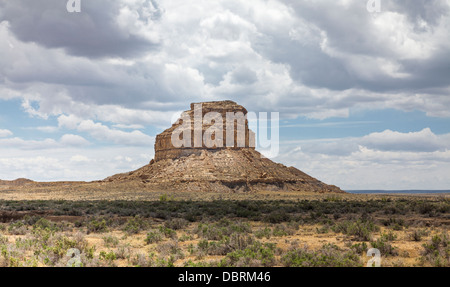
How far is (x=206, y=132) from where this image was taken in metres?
95.2

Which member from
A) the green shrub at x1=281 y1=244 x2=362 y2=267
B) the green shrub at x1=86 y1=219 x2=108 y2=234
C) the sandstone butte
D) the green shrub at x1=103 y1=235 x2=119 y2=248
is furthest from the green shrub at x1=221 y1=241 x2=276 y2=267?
A: the sandstone butte

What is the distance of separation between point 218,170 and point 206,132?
15.0m

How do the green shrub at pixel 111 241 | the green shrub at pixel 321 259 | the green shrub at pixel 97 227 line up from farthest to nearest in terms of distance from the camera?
the green shrub at pixel 97 227 < the green shrub at pixel 111 241 < the green shrub at pixel 321 259

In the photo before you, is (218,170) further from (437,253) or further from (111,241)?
(437,253)

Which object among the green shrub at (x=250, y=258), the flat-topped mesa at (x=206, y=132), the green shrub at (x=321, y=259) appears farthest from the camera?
the flat-topped mesa at (x=206, y=132)

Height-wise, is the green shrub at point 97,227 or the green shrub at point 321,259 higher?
the green shrub at point 321,259

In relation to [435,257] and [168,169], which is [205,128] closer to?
[168,169]

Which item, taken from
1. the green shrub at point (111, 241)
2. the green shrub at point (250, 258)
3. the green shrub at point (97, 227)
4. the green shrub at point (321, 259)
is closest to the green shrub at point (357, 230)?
the green shrub at point (321, 259)

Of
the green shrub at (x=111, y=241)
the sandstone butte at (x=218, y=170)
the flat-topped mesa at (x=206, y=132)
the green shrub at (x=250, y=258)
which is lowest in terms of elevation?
the green shrub at (x=111, y=241)

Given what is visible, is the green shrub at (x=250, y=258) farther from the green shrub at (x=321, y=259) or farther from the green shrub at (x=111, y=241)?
the green shrub at (x=111, y=241)

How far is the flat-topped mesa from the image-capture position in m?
93.9

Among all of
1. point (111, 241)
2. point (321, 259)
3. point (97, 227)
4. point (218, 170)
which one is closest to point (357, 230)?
point (321, 259)

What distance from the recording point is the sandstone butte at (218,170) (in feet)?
250
